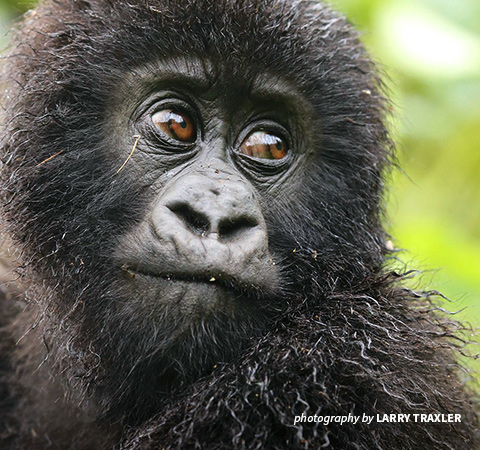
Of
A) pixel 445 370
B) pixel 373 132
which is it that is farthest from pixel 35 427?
pixel 373 132

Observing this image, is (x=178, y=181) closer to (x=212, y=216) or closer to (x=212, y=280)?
(x=212, y=216)

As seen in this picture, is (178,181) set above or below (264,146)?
below

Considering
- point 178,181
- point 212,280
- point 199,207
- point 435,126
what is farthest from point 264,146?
point 435,126

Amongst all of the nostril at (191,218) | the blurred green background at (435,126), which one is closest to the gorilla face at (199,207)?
the nostril at (191,218)

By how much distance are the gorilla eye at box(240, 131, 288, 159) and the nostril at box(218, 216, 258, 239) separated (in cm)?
50

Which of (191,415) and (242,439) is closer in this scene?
(242,439)

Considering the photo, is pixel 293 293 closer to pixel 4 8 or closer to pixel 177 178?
pixel 177 178

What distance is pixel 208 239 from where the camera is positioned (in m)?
2.50

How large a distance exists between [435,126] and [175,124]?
3.17 m

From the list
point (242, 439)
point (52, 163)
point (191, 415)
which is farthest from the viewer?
point (52, 163)

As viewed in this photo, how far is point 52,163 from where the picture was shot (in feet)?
9.30

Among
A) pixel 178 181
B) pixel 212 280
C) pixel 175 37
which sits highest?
pixel 175 37

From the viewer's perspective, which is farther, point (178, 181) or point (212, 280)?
point (178, 181)

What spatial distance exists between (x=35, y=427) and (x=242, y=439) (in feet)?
5.41
